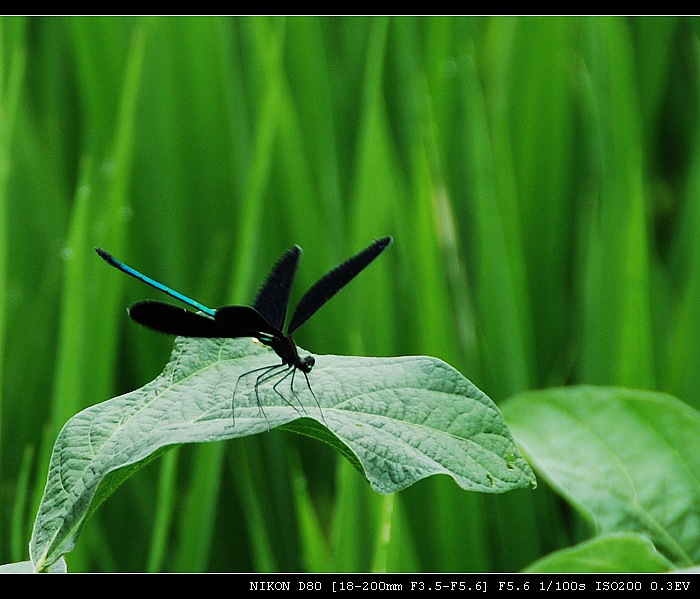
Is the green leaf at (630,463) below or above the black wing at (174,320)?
below

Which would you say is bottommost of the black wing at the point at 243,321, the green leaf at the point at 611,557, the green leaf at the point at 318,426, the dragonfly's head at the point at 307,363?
the green leaf at the point at 611,557

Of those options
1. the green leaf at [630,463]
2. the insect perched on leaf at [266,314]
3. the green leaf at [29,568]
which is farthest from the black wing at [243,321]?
the green leaf at [630,463]

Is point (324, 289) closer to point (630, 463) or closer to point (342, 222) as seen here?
point (630, 463)

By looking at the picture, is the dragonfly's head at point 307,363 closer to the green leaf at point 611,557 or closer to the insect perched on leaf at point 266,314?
the insect perched on leaf at point 266,314

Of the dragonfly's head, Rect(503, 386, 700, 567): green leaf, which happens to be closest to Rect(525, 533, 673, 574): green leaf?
Rect(503, 386, 700, 567): green leaf

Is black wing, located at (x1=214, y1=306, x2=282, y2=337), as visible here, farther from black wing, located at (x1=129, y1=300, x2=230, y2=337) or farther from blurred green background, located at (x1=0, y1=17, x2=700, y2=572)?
blurred green background, located at (x1=0, y1=17, x2=700, y2=572)

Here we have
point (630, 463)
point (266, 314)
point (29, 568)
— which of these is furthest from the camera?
point (630, 463)

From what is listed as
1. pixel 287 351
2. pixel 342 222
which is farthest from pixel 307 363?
pixel 342 222
